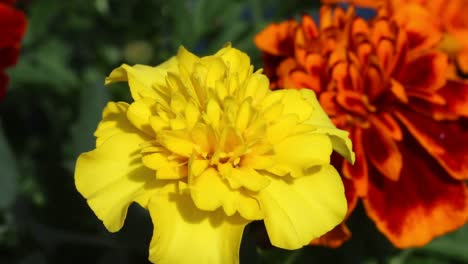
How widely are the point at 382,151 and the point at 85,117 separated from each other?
13.5 inches

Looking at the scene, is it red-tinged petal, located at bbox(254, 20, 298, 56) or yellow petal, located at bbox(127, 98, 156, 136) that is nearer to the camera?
yellow petal, located at bbox(127, 98, 156, 136)

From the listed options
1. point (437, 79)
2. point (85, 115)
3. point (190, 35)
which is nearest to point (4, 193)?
point (85, 115)

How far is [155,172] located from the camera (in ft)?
1.88

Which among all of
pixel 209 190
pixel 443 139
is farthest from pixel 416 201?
pixel 209 190

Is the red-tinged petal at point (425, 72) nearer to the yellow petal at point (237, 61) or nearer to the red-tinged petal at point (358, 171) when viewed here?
the red-tinged petal at point (358, 171)

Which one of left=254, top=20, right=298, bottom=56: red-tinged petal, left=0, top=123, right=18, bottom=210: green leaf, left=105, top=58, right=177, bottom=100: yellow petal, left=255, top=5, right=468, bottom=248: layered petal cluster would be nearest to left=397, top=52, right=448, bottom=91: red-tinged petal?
left=255, top=5, right=468, bottom=248: layered petal cluster

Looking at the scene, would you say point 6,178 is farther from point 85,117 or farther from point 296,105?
point 296,105

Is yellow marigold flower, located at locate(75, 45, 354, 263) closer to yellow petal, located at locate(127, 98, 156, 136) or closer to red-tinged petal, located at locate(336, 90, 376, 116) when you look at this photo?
yellow petal, located at locate(127, 98, 156, 136)

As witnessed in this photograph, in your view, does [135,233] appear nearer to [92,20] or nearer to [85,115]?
[85,115]

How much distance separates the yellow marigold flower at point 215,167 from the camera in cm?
54

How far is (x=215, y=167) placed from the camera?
22.2 inches

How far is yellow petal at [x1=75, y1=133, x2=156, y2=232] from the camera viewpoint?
56 centimetres

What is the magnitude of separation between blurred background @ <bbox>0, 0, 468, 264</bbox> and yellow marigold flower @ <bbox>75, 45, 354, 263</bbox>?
85 millimetres

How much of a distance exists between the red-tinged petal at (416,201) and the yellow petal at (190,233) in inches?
8.7
